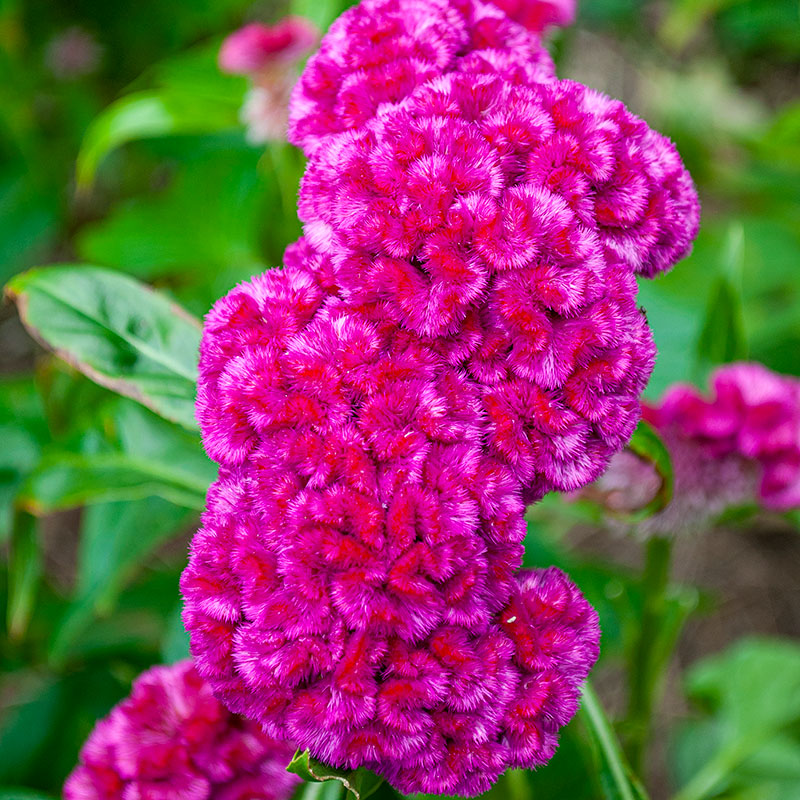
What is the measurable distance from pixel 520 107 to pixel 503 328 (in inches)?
5.9

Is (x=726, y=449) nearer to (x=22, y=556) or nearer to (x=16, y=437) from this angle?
(x=22, y=556)

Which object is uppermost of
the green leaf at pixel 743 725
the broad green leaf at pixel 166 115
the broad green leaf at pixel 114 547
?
the broad green leaf at pixel 166 115

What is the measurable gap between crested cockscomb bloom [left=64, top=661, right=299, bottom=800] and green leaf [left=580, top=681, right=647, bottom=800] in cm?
25

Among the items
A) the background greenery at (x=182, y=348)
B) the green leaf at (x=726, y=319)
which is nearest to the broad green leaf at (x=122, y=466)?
the background greenery at (x=182, y=348)

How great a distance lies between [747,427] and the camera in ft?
2.82

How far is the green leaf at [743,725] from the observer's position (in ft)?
4.07

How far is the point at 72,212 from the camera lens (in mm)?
2377

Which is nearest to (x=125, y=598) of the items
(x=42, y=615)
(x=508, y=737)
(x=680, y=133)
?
(x=42, y=615)

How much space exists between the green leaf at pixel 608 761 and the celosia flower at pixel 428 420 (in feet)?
0.69

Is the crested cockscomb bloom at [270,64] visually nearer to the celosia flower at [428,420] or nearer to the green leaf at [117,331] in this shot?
the green leaf at [117,331]

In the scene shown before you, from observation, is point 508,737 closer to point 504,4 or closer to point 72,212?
point 504,4

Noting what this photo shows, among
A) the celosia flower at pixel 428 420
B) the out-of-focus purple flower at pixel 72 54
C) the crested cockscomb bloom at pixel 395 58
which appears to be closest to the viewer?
the celosia flower at pixel 428 420

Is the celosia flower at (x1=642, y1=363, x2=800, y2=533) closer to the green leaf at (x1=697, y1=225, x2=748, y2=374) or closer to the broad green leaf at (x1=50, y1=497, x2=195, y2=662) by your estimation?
the green leaf at (x1=697, y1=225, x2=748, y2=374)

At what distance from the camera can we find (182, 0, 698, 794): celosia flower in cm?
49
